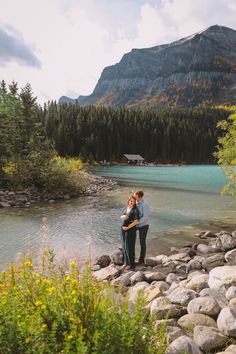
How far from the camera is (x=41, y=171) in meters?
31.2

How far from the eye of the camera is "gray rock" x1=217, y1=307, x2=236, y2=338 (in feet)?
17.8

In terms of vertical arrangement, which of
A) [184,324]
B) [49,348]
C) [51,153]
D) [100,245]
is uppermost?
[51,153]

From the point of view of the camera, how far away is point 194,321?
19.4 feet

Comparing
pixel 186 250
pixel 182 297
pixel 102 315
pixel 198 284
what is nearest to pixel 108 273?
pixel 198 284

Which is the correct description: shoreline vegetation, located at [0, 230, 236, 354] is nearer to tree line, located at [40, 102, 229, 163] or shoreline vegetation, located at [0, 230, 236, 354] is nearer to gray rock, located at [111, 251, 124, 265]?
gray rock, located at [111, 251, 124, 265]

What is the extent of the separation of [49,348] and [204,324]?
340cm

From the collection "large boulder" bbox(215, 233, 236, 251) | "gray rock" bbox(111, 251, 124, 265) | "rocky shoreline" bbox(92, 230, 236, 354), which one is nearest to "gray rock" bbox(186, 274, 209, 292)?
"rocky shoreline" bbox(92, 230, 236, 354)

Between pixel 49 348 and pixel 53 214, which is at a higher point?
pixel 49 348

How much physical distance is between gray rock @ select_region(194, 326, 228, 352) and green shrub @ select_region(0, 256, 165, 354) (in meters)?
1.68

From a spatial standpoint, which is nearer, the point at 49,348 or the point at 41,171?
the point at 49,348

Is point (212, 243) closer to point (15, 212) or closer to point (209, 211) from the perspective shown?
point (209, 211)

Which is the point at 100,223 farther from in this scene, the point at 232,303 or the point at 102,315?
the point at 102,315

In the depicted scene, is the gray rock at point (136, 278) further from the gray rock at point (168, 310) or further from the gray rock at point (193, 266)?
the gray rock at point (168, 310)

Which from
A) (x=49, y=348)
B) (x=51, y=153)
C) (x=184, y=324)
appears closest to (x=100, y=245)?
(x=184, y=324)
